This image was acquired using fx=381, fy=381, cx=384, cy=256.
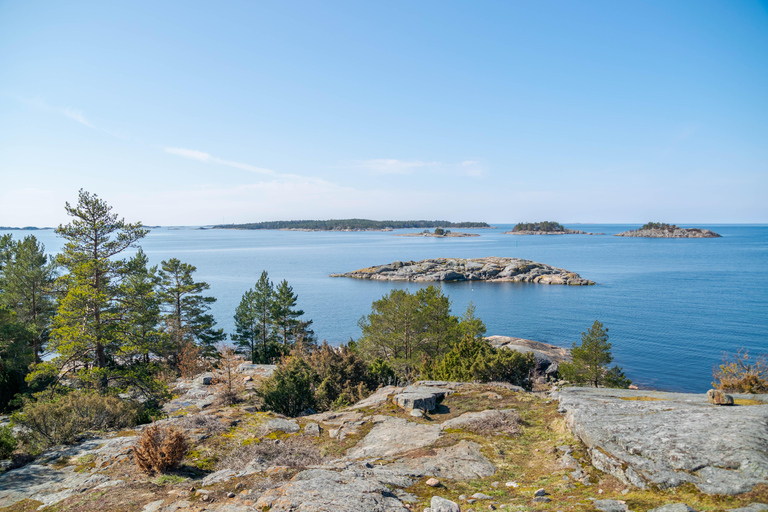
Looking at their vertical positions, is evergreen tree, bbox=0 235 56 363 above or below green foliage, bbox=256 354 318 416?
above

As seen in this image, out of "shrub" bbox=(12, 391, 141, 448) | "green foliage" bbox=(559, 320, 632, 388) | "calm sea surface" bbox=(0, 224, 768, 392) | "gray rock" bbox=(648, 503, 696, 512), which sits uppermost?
"gray rock" bbox=(648, 503, 696, 512)

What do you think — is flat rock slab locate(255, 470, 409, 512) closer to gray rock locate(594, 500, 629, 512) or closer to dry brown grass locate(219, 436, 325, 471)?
dry brown grass locate(219, 436, 325, 471)

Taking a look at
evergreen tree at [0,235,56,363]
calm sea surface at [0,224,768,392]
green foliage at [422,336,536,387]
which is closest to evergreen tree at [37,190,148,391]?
evergreen tree at [0,235,56,363]

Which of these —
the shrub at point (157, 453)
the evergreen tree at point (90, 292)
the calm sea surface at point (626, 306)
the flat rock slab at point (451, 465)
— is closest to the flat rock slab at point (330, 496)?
the flat rock slab at point (451, 465)

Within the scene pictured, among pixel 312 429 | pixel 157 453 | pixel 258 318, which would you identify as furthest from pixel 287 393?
pixel 258 318

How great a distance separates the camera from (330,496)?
7375mm

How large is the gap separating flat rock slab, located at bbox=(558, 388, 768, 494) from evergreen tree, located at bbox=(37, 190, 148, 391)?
69.5ft

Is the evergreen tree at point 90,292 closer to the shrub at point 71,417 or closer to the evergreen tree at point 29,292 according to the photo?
the shrub at point 71,417

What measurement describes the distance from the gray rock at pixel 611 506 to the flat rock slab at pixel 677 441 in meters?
1.10

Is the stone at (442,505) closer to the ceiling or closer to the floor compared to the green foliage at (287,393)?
closer to the ceiling

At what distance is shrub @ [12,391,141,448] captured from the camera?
1191 cm

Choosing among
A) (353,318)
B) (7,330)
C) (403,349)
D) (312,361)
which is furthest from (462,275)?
(7,330)

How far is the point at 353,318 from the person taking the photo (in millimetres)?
63188

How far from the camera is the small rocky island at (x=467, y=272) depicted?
105m
